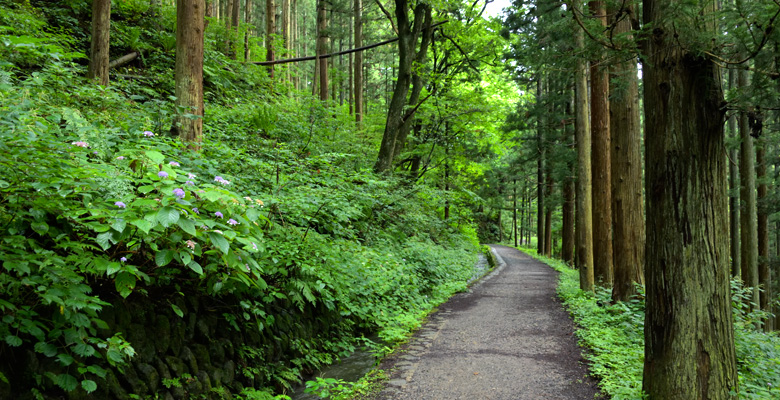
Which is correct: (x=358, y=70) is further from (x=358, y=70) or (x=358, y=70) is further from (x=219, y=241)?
(x=219, y=241)

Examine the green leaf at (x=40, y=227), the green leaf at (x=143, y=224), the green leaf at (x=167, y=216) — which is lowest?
the green leaf at (x=40, y=227)

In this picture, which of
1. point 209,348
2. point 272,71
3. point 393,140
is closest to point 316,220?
point 209,348

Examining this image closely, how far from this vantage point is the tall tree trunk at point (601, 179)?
9.95 metres

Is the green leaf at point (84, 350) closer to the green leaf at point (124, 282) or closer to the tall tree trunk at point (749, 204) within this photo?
the green leaf at point (124, 282)

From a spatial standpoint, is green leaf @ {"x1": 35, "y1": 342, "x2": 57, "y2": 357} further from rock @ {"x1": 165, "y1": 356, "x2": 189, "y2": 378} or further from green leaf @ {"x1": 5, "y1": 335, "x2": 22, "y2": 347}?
rock @ {"x1": 165, "y1": 356, "x2": 189, "y2": 378}

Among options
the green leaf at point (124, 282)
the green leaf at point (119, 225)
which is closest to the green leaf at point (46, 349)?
the green leaf at point (124, 282)

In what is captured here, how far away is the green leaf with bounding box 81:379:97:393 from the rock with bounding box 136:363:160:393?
572 mm

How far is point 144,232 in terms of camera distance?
279cm

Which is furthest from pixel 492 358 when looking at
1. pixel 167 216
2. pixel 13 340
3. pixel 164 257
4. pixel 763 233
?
pixel 763 233

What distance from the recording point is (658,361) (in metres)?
3.72

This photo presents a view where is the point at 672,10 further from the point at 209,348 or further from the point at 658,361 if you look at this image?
the point at 209,348

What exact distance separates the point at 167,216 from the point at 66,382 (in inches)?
46.6

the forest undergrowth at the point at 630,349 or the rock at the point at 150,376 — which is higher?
the rock at the point at 150,376

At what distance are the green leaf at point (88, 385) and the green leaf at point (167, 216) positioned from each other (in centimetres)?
107
